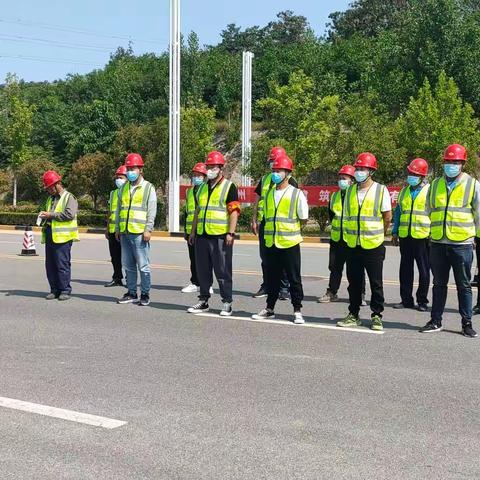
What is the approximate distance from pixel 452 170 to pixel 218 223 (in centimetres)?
288

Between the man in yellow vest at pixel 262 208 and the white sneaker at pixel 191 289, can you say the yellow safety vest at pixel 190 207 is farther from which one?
the man in yellow vest at pixel 262 208

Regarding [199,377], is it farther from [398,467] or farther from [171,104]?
[171,104]

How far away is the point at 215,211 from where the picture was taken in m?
8.82

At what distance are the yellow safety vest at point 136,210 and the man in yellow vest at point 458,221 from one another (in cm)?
383

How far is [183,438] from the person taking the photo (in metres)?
4.44

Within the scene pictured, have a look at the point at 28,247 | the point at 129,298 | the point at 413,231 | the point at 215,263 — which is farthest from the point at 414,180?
the point at 28,247

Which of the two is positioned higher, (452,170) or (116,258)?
(452,170)

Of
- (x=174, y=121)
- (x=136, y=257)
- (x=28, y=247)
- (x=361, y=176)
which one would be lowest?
(x=28, y=247)

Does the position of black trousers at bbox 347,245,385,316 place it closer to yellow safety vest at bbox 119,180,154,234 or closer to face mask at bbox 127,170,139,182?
yellow safety vest at bbox 119,180,154,234

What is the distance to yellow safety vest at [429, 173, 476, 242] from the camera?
7.56 meters

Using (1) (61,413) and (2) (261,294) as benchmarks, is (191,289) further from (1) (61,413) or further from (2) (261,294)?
(1) (61,413)

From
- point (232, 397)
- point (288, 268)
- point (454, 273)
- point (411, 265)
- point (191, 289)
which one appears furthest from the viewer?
point (191, 289)

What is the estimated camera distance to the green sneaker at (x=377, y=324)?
7.92 metres

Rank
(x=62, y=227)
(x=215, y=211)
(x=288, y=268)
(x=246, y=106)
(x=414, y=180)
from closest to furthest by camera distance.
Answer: (x=288, y=268) → (x=215, y=211) → (x=414, y=180) → (x=62, y=227) → (x=246, y=106)
